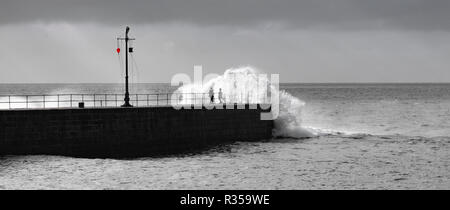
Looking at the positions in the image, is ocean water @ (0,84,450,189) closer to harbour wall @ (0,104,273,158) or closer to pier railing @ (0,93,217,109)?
harbour wall @ (0,104,273,158)

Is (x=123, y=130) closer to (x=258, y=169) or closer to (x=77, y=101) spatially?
(x=258, y=169)

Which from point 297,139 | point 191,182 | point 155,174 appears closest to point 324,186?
point 191,182

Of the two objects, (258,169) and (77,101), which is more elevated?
(77,101)

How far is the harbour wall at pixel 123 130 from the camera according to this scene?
74.8 feet

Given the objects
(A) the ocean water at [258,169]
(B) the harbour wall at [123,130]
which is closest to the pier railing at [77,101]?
(B) the harbour wall at [123,130]

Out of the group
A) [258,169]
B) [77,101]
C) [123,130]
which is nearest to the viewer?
[258,169]

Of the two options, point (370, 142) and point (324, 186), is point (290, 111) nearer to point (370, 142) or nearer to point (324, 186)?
point (370, 142)

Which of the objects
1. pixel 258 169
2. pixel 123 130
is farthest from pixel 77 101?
pixel 258 169

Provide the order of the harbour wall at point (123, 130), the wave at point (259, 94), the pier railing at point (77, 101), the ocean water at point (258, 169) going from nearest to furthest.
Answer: the ocean water at point (258, 169)
the harbour wall at point (123, 130)
the pier railing at point (77, 101)
the wave at point (259, 94)

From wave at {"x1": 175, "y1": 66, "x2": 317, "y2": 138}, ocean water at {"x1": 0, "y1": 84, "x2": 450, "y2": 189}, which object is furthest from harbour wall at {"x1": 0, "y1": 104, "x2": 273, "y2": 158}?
wave at {"x1": 175, "y1": 66, "x2": 317, "y2": 138}

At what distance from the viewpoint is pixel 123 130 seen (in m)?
25.1

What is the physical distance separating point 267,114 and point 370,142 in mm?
6385

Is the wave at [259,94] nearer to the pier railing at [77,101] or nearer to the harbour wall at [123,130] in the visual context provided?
the pier railing at [77,101]

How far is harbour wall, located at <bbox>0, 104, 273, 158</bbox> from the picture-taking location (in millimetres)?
22797
